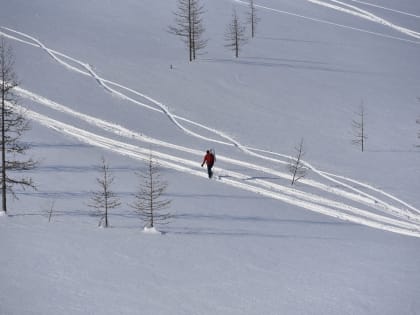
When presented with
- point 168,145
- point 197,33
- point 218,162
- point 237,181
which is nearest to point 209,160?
point 237,181

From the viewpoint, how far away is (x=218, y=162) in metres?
25.7

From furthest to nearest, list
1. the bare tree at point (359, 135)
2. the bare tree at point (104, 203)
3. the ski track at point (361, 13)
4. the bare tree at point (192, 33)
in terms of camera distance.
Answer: the ski track at point (361, 13) → the bare tree at point (192, 33) → the bare tree at point (359, 135) → the bare tree at point (104, 203)

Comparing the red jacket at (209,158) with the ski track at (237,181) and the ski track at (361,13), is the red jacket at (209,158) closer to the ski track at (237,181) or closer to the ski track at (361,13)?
the ski track at (237,181)

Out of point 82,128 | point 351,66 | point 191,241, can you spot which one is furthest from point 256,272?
point 351,66

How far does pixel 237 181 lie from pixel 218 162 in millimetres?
2693

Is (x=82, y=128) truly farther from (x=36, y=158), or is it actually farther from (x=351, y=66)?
(x=351, y=66)

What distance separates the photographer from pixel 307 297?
12.0 meters

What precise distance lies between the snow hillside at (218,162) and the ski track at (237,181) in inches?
4.0

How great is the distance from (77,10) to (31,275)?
46.0 metres

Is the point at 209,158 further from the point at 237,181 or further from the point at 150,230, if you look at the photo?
the point at 150,230

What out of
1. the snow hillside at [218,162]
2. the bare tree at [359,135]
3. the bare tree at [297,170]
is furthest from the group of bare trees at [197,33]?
the bare tree at [297,170]

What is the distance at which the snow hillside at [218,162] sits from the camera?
11953 mm

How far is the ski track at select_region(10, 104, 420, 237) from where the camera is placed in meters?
20.6

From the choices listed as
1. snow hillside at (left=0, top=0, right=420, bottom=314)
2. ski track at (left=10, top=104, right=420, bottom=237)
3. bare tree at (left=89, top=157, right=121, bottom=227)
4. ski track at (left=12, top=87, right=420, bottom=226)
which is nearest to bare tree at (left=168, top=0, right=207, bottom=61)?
snow hillside at (left=0, top=0, right=420, bottom=314)
